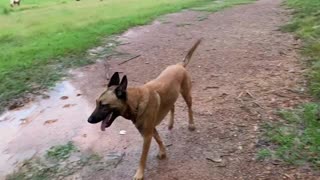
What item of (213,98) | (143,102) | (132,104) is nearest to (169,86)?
(143,102)

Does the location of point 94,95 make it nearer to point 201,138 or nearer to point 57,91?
point 57,91

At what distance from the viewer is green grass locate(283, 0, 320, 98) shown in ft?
23.2

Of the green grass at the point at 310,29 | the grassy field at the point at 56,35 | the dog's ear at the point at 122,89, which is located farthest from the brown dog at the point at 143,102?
the grassy field at the point at 56,35

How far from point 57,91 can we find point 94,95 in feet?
2.72

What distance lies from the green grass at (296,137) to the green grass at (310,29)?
729mm

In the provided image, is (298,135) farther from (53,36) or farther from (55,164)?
(53,36)

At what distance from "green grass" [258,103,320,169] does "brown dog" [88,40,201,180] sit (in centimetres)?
118

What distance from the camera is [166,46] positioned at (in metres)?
11.0

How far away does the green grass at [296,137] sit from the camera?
15.9 ft

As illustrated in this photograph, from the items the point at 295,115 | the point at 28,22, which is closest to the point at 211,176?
the point at 295,115

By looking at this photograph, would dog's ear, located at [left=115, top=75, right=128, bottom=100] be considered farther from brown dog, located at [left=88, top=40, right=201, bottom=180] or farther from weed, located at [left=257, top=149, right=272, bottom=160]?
weed, located at [left=257, top=149, right=272, bottom=160]

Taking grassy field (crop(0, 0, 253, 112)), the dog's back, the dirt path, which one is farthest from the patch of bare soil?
grassy field (crop(0, 0, 253, 112))

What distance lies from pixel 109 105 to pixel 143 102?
425 mm

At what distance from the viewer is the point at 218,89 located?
7.35m
